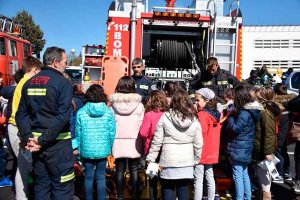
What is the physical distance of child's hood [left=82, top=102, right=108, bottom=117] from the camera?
14.2ft

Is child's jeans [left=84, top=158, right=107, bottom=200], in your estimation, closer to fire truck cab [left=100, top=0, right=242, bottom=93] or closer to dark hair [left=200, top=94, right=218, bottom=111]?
dark hair [left=200, top=94, right=218, bottom=111]

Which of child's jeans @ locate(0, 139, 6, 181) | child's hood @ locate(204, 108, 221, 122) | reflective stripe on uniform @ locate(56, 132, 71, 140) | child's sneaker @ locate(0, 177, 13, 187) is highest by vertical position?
child's hood @ locate(204, 108, 221, 122)

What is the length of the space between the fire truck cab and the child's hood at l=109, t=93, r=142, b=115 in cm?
274

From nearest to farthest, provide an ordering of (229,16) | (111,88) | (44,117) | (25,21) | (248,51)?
(44,117), (111,88), (229,16), (248,51), (25,21)

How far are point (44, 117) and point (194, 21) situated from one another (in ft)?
16.4

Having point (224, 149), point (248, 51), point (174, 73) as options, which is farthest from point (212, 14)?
point (248, 51)

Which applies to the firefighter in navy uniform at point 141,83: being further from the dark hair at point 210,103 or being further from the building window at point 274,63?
the building window at point 274,63

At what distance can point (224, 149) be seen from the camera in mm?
4953

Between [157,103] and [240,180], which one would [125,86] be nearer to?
[157,103]

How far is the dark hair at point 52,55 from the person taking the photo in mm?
3582

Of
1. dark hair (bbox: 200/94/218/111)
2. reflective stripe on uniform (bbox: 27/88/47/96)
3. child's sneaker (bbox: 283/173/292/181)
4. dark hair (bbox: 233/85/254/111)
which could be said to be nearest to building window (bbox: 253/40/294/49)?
child's sneaker (bbox: 283/173/292/181)

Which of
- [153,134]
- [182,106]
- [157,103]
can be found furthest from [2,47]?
[182,106]

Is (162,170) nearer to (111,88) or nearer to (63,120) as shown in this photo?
(63,120)

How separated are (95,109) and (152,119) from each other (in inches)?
27.4
